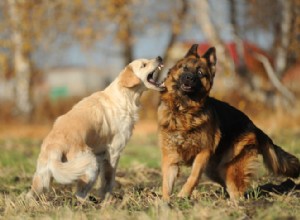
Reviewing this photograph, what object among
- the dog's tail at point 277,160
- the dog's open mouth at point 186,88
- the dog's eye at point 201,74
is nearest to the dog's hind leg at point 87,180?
the dog's open mouth at point 186,88

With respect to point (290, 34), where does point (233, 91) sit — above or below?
below

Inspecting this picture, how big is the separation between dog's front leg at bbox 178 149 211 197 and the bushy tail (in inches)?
49.6

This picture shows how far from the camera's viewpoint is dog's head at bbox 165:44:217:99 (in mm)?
7152

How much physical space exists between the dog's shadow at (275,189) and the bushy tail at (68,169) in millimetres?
2022

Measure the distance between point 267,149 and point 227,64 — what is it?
13.2m

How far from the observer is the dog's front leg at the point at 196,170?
6.88 m

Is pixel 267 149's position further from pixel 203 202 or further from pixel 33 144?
pixel 33 144

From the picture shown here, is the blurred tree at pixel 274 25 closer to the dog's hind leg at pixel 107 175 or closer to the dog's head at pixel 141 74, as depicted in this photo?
the dog's head at pixel 141 74

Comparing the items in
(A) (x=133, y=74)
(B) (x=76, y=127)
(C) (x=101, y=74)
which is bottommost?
(C) (x=101, y=74)

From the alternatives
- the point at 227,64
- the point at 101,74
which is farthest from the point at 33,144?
the point at 101,74

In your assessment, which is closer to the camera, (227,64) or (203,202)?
(203,202)

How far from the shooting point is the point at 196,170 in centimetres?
694

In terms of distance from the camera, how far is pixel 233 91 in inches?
851

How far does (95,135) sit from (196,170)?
144 centimetres
